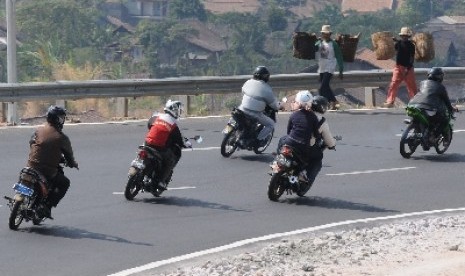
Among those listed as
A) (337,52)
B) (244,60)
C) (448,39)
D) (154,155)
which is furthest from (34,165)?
(448,39)

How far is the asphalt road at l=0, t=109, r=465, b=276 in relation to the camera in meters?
14.6

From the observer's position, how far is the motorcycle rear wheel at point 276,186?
58.6 ft

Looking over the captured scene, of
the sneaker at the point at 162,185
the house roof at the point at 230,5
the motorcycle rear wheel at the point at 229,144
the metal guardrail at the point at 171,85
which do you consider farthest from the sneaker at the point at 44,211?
the house roof at the point at 230,5

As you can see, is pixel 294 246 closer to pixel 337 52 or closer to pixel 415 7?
pixel 337 52

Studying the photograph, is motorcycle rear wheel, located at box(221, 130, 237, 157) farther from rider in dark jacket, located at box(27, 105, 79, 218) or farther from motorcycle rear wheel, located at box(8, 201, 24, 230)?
motorcycle rear wheel, located at box(8, 201, 24, 230)

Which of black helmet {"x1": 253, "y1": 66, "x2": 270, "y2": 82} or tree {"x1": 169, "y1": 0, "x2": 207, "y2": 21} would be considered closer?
black helmet {"x1": 253, "y1": 66, "x2": 270, "y2": 82}

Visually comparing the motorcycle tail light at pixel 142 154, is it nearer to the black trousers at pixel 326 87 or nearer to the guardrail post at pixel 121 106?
the guardrail post at pixel 121 106

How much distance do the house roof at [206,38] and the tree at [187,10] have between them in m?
7.68

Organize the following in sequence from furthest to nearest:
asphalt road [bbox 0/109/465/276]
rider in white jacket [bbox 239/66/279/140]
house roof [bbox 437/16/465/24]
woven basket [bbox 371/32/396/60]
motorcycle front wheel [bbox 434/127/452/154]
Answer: house roof [bbox 437/16/465/24] → woven basket [bbox 371/32/396/60] → motorcycle front wheel [bbox 434/127/452/154] → rider in white jacket [bbox 239/66/279/140] → asphalt road [bbox 0/109/465/276]

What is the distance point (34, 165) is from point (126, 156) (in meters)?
6.36

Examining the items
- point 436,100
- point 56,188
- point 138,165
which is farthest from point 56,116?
point 436,100

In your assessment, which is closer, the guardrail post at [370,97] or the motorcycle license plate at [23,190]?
the motorcycle license plate at [23,190]

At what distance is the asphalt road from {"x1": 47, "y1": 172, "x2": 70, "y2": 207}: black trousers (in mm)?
330

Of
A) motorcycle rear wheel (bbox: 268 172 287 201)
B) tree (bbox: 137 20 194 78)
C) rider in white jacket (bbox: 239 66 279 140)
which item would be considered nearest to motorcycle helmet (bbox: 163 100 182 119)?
motorcycle rear wheel (bbox: 268 172 287 201)
